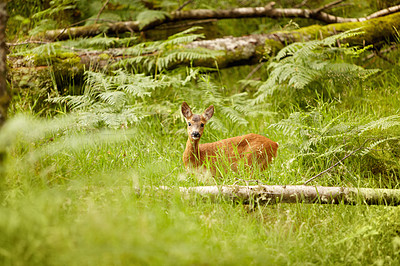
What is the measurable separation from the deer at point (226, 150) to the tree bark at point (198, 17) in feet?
12.4

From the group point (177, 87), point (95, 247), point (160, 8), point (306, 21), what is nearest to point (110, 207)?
point (95, 247)

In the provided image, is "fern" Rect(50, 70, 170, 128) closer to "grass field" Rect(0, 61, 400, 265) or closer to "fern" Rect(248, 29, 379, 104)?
"grass field" Rect(0, 61, 400, 265)

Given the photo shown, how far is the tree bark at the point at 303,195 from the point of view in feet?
10.3

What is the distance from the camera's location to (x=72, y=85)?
5.93 metres

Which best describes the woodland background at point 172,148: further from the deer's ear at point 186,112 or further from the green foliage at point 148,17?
the deer's ear at point 186,112

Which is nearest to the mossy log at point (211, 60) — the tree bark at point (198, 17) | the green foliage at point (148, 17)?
the tree bark at point (198, 17)

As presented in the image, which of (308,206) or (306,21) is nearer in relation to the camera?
(308,206)

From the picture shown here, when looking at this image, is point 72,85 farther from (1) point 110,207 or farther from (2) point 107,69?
(1) point 110,207

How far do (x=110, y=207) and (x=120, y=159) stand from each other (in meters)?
1.75

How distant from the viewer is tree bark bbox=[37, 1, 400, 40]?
7.14 metres

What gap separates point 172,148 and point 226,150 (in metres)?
0.95

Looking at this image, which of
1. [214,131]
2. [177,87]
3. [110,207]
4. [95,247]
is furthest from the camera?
[177,87]

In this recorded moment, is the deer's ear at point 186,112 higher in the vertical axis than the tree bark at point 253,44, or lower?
lower

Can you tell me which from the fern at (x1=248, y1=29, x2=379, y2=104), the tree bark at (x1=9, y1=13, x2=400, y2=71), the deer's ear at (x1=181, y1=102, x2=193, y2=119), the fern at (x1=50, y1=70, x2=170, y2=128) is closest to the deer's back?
the deer's ear at (x1=181, y1=102, x2=193, y2=119)
